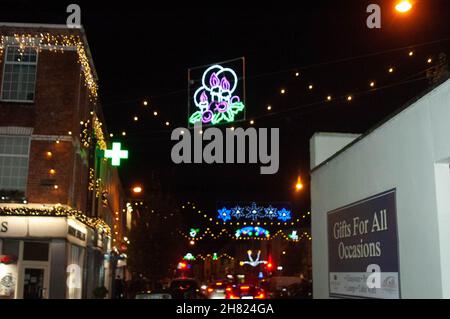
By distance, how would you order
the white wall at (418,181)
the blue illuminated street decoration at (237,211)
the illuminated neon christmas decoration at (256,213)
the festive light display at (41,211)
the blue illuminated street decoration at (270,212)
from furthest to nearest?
the blue illuminated street decoration at (270,212) < the blue illuminated street decoration at (237,211) < the illuminated neon christmas decoration at (256,213) < the festive light display at (41,211) < the white wall at (418,181)

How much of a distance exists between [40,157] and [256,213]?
64.5ft

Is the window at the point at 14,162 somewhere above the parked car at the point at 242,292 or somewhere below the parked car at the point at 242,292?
above

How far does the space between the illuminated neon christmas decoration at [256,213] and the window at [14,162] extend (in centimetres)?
1772

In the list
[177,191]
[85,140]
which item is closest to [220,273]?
[177,191]

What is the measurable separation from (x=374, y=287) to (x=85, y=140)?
670 inches

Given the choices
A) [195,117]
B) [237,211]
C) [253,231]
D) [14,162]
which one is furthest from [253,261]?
[195,117]

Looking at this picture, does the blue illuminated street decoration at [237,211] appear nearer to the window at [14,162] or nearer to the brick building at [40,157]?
the brick building at [40,157]

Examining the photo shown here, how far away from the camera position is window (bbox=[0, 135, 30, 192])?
20562 millimetres

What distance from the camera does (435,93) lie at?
7477mm

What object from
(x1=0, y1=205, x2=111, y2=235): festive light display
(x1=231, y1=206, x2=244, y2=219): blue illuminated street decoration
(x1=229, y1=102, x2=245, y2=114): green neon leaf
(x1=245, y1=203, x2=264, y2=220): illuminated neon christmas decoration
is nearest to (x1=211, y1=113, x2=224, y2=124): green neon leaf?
(x1=229, y1=102, x2=245, y2=114): green neon leaf

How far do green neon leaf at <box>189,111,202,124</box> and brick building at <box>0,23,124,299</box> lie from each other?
6114 mm

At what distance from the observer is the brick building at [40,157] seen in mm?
20328

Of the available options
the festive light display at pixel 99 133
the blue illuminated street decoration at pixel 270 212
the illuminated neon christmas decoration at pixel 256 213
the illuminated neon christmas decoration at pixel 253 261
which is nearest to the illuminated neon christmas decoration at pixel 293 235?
the illuminated neon christmas decoration at pixel 256 213
